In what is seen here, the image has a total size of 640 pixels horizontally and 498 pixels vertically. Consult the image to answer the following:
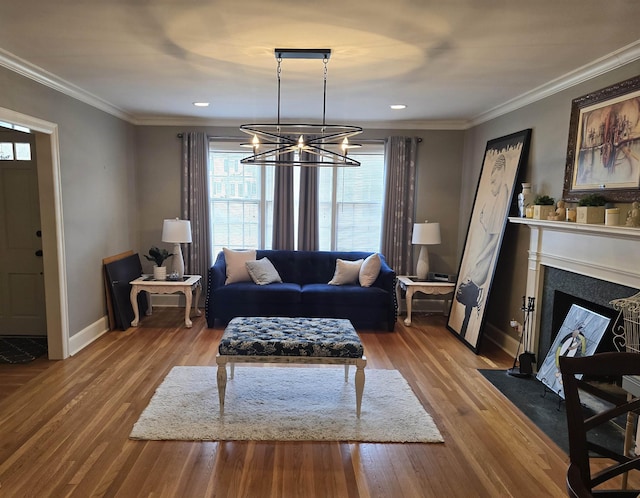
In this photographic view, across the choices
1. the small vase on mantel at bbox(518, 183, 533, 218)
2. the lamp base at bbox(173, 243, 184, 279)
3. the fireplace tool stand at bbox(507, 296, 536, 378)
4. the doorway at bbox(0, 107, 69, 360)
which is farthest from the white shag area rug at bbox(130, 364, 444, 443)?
the small vase on mantel at bbox(518, 183, 533, 218)

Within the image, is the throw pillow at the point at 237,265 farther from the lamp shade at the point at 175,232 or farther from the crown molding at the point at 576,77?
the crown molding at the point at 576,77

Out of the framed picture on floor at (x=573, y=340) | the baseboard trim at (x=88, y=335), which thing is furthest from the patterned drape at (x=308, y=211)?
the framed picture on floor at (x=573, y=340)

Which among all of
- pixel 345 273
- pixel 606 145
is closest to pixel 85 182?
pixel 345 273

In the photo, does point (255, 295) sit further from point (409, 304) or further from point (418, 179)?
point (418, 179)

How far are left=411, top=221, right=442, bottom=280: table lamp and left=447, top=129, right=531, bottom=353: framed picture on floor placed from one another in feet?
1.34

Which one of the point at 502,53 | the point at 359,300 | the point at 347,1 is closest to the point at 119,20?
the point at 347,1

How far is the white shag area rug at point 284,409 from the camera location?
9.13 ft

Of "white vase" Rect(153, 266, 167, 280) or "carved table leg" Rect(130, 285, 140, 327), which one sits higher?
"white vase" Rect(153, 266, 167, 280)

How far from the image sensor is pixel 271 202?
593 cm

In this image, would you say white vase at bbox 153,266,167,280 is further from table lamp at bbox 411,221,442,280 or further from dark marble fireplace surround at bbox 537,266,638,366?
dark marble fireplace surround at bbox 537,266,638,366

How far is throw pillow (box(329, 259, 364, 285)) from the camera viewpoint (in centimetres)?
536

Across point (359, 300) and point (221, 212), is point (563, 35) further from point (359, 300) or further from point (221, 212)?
point (221, 212)

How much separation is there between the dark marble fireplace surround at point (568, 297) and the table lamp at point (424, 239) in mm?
1744

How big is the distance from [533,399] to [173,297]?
179 inches
